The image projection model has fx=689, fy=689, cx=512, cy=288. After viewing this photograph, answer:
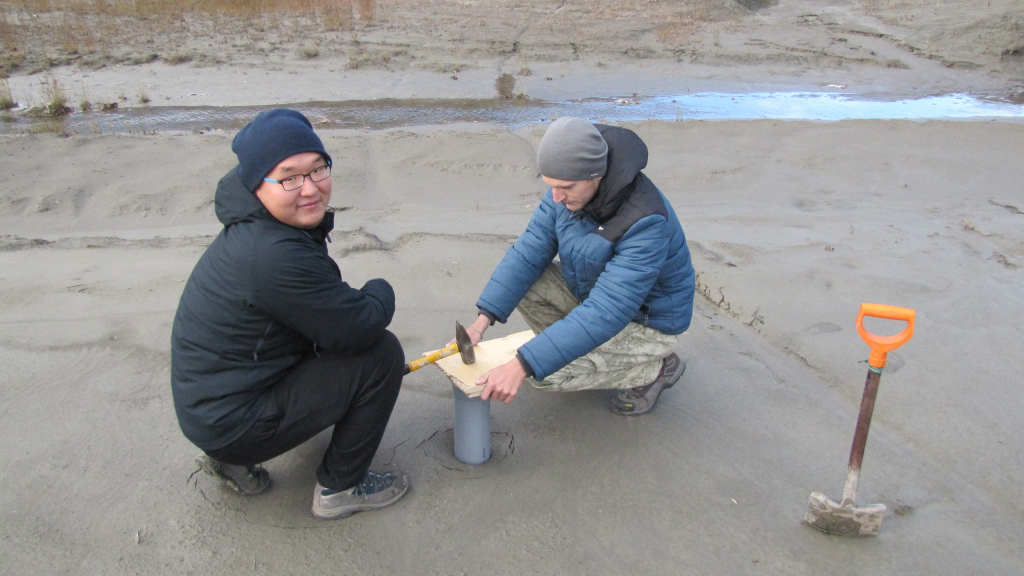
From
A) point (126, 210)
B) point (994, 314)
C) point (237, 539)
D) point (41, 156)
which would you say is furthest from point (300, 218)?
point (41, 156)

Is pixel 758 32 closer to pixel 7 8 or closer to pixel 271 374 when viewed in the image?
pixel 271 374

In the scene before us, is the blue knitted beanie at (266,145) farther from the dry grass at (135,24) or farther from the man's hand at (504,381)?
the dry grass at (135,24)

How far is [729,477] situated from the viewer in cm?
258

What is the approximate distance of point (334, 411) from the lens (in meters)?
2.12

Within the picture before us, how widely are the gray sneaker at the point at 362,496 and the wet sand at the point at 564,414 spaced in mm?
47

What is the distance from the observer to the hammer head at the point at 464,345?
244 centimetres

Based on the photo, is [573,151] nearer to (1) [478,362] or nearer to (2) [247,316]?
(1) [478,362]

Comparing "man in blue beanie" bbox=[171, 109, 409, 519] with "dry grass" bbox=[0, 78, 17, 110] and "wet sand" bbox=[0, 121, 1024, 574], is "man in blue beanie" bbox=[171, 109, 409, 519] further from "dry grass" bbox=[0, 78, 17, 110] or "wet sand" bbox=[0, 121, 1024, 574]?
"dry grass" bbox=[0, 78, 17, 110]

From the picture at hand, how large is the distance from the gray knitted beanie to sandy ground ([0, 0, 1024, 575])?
3.62 feet

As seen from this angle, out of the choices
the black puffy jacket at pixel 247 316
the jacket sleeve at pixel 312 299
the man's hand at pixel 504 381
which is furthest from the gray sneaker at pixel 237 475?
the man's hand at pixel 504 381

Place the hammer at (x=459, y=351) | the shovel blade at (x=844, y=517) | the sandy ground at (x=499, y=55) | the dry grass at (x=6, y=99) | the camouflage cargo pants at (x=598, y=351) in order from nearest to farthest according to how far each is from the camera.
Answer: the shovel blade at (x=844, y=517)
the hammer at (x=459, y=351)
the camouflage cargo pants at (x=598, y=351)
the dry grass at (x=6, y=99)
the sandy ground at (x=499, y=55)

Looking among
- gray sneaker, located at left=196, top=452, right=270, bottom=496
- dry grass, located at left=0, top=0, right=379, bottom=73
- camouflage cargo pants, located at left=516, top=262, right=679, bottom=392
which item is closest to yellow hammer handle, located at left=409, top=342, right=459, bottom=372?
camouflage cargo pants, located at left=516, top=262, right=679, bottom=392

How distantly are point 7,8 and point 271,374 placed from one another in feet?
57.2

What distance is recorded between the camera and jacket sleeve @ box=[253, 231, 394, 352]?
6.18 feet
